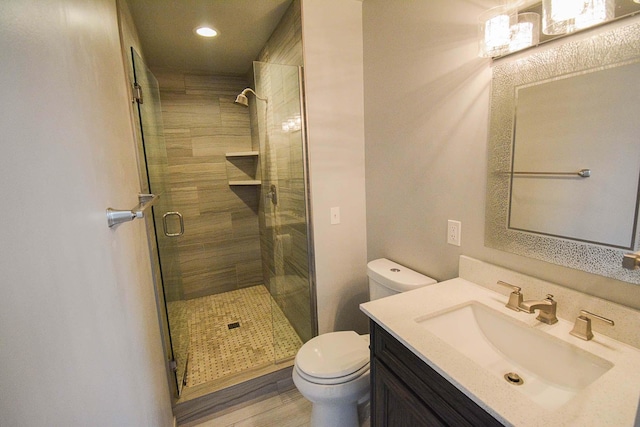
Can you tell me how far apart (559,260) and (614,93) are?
21.5 inches

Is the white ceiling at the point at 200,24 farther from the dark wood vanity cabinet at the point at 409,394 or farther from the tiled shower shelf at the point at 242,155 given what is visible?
the dark wood vanity cabinet at the point at 409,394

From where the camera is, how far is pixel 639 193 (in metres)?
0.81

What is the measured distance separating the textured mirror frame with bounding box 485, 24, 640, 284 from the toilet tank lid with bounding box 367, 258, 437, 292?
0.40 meters

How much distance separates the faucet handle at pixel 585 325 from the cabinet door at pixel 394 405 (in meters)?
0.52

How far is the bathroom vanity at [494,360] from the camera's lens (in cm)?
68

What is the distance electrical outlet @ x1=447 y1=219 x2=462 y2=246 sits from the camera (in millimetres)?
1391

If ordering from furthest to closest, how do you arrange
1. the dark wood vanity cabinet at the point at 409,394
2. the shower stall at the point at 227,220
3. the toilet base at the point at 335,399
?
the shower stall at the point at 227,220
the toilet base at the point at 335,399
the dark wood vanity cabinet at the point at 409,394

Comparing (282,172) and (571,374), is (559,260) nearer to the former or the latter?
(571,374)

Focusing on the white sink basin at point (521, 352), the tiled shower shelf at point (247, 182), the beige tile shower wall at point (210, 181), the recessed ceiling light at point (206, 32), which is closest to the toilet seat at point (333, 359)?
the white sink basin at point (521, 352)

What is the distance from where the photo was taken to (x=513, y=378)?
951 millimetres

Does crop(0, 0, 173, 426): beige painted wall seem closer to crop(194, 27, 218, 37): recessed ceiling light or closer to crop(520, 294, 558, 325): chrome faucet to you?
crop(520, 294, 558, 325): chrome faucet

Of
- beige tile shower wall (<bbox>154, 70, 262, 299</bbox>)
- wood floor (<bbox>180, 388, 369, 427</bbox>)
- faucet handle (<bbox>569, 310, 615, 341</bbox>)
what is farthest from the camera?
beige tile shower wall (<bbox>154, 70, 262, 299</bbox>)

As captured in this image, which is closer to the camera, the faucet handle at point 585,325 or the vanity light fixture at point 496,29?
the faucet handle at point 585,325

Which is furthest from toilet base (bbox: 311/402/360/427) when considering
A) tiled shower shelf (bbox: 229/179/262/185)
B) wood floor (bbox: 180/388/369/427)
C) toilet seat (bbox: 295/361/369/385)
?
tiled shower shelf (bbox: 229/179/262/185)
